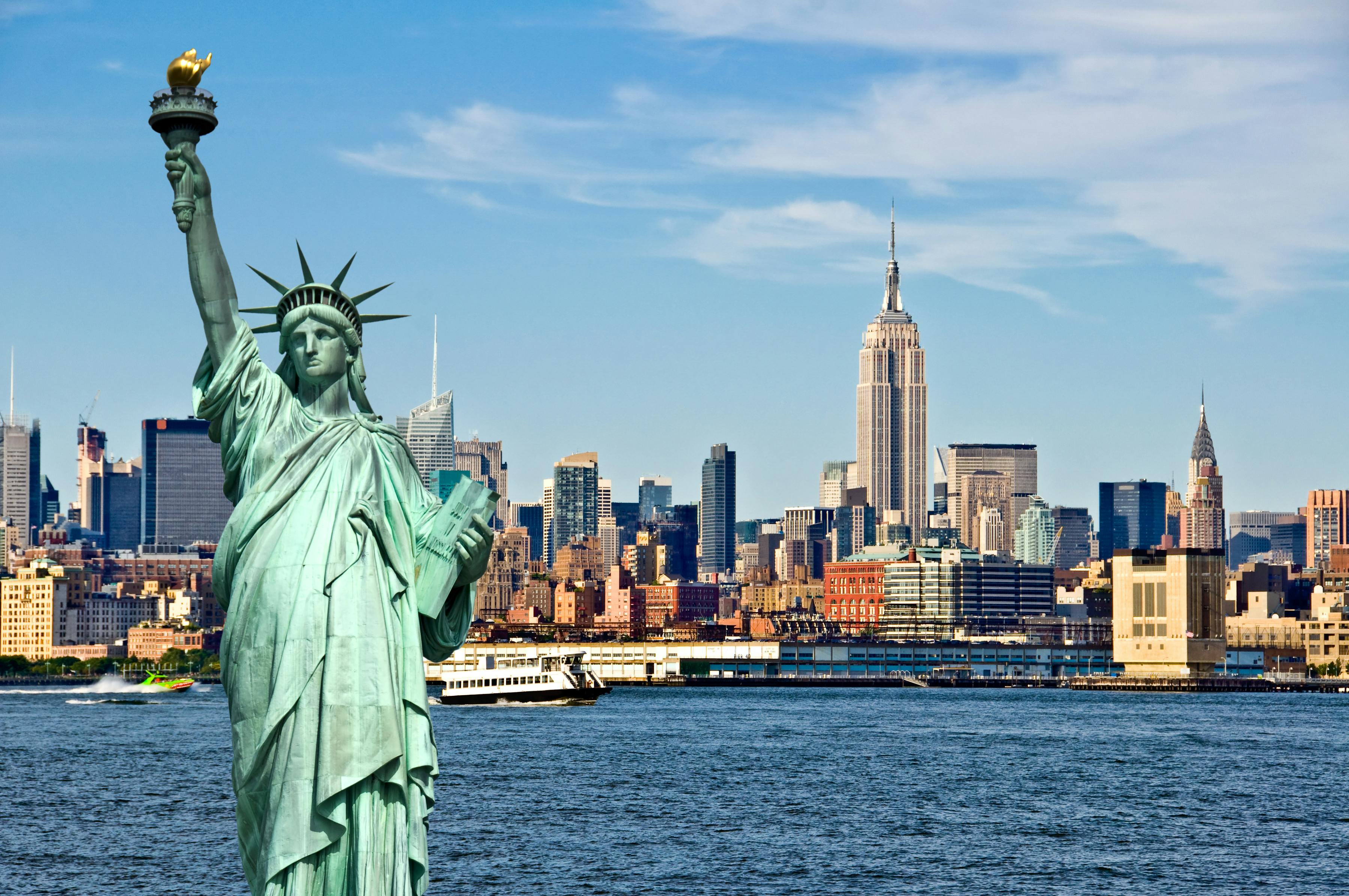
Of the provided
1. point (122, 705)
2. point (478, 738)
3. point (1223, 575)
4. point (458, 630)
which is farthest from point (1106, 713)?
point (458, 630)

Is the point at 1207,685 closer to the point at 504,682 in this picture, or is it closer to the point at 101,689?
the point at 504,682

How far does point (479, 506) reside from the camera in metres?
11.3

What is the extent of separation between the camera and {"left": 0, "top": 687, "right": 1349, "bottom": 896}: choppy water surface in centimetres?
3559

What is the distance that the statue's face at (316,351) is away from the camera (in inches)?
449

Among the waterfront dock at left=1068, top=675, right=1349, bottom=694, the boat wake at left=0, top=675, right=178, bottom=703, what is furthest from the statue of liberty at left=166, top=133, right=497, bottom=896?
the waterfront dock at left=1068, top=675, right=1349, bottom=694

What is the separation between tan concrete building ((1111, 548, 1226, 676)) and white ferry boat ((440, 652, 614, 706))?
6866cm

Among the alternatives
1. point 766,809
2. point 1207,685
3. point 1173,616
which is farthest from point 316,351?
point 1173,616

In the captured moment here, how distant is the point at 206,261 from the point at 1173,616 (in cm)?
17006

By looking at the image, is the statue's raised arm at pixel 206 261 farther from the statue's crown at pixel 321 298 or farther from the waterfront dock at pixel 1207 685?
the waterfront dock at pixel 1207 685

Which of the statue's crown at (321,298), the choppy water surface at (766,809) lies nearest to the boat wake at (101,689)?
the choppy water surface at (766,809)

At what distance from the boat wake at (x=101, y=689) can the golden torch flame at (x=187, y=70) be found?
14515 centimetres

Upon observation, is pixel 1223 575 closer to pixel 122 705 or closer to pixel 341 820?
pixel 122 705

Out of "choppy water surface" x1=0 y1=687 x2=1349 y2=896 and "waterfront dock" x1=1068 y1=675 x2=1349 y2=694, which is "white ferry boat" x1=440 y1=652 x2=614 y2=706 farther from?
"waterfront dock" x1=1068 y1=675 x2=1349 y2=694

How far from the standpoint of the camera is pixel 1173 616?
17475 centimetres
